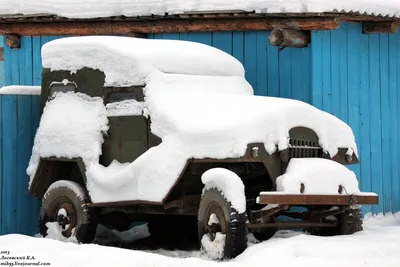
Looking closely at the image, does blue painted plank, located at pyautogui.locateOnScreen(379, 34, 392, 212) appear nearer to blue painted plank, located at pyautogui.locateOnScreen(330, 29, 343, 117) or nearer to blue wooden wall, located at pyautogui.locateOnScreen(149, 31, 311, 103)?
blue painted plank, located at pyautogui.locateOnScreen(330, 29, 343, 117)

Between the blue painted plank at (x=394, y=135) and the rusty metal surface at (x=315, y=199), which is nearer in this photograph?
the rusty metal surface at (x=315, y=199)

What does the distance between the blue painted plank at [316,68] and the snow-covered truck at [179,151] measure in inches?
42.3

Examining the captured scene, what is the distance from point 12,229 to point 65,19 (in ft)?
11.7

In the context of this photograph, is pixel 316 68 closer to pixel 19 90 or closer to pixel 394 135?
pixel 394 135

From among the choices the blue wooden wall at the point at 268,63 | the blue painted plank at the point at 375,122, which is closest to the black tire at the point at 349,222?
the blue wooden wall at the point at 268,63

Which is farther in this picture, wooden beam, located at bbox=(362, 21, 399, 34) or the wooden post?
wooden beam, located at bbox=(362, 21, 399, 34)

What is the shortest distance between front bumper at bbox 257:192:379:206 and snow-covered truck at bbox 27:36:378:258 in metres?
0.01

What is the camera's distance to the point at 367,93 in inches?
543

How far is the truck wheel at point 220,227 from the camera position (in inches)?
380

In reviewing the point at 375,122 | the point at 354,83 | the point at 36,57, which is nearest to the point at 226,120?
the point at 354,83

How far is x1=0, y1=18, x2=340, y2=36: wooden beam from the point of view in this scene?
41.9 ft

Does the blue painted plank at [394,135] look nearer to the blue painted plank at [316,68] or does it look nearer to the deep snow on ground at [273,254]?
the blue painted plank at [316,68]

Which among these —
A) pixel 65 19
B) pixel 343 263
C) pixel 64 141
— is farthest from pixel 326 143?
pixel 65 19

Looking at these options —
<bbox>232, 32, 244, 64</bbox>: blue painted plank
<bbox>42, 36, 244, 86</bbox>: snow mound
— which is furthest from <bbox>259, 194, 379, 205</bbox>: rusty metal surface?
<bbox>232, 32, 244, 64</bbox>: blue painted plank
